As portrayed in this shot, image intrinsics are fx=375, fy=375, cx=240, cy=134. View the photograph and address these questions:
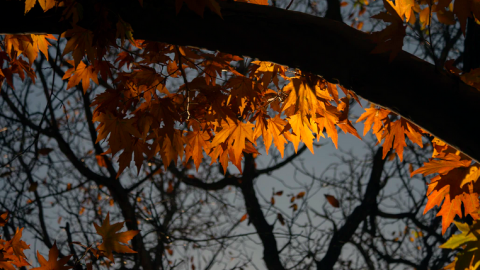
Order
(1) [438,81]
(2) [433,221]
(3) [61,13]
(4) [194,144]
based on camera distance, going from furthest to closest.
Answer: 1. (2) [433,221]
2. (4) [194,144]
3. (3) [61,13]
4. (1) [438,81]

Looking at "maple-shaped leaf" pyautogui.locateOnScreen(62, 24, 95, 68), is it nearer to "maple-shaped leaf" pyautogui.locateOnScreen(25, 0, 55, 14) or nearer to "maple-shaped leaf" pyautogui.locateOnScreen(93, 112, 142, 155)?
"maple-shaped leaf" pyautogui.locateOnScreen(25, 0, 55, 14)

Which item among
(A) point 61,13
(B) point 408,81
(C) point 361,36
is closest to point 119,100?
(A) point 61,13

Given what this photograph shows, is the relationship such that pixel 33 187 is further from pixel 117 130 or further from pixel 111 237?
pixel 117 130

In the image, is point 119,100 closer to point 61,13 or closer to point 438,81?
point 61,13

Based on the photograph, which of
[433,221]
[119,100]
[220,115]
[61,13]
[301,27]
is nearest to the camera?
[301,27]

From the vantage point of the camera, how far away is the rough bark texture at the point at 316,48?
3.58 ft

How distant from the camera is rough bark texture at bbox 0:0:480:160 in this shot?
1.09m

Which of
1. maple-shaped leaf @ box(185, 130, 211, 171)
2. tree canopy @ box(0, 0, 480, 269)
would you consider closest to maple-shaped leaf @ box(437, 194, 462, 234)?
tree canopy @ box(0, 0, 480, 269)

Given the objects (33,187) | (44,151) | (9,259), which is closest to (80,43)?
(9,259)

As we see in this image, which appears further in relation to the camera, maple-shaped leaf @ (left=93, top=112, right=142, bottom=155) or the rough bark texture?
maple-shaped leaf @ (left=93, top=112, right=142, bottom=155)

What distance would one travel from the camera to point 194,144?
6.56 feet

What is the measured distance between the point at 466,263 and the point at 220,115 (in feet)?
3.63

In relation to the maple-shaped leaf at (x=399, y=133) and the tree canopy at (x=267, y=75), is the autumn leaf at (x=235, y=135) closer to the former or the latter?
the tree canopy at (x=267, y=75)

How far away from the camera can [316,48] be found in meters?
1.19
